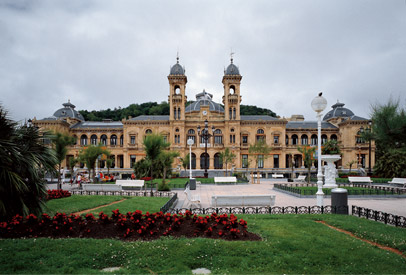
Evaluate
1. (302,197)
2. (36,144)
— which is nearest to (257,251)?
(36,144)

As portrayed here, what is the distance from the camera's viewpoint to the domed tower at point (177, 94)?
47750 mm

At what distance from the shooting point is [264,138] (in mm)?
49156

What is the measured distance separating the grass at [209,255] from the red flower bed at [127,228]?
1.73 ft

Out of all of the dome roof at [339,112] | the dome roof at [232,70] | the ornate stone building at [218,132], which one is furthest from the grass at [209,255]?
the dome roof at [339,112]

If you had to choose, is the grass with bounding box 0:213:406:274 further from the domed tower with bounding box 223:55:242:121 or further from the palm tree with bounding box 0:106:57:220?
the domed tower with bounding box 223:55:242:121

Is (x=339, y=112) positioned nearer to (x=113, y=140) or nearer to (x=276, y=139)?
(x=276, y=139)

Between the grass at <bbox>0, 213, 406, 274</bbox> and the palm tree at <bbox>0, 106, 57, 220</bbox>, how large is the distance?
224cm

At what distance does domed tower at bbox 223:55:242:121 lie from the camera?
158 feet

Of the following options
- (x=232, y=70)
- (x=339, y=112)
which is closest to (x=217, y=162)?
(x=232, y=70)

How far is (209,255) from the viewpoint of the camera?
557cm

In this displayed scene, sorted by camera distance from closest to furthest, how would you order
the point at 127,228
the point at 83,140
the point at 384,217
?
1. the point at 127,228
2. the point at 384,217
3. the point at 83,140

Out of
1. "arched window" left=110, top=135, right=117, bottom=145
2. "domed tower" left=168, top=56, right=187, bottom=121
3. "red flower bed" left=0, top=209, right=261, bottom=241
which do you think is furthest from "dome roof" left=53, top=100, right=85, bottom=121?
"red flower bed" left=0, top=209, right=261, bottom=241

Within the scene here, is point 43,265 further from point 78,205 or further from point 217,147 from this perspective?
point 217,147

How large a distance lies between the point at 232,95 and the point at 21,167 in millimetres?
42676
